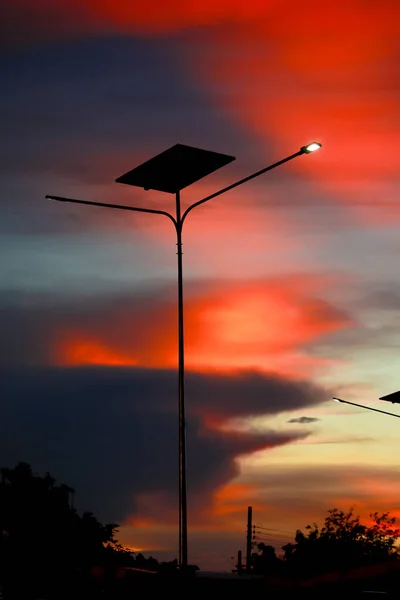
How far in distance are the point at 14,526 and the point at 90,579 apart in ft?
200

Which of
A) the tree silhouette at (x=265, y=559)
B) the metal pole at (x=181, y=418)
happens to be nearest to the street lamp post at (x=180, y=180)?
the metal pole at (x=181, y=418)

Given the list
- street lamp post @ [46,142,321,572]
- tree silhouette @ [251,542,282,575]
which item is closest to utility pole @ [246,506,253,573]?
tree silhouette @ [251,542,282,575]

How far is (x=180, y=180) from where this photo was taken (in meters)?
30.5

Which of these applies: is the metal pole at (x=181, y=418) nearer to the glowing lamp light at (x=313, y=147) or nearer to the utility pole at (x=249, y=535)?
the glowing lamp light at (x=313, y=147)

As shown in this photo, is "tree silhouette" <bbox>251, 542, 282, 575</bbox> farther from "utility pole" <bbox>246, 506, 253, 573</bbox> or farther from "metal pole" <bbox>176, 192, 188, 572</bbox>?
"metal pole" <bbox>176, 192, 188, 572</bbox>

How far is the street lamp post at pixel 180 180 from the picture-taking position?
27.5 m

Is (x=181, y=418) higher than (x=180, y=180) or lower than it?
lower

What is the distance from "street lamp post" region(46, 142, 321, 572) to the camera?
2750 cm

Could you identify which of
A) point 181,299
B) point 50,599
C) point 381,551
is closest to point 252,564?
point 381,551

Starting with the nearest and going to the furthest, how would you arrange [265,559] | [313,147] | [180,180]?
[313,147]
[180,180]
[265,559]

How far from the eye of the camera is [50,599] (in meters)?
22.7

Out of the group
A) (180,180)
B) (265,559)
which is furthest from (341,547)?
(180,180)

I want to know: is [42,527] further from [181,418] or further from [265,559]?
[181,418]

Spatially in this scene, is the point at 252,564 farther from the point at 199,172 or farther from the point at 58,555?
the point at 199,172
